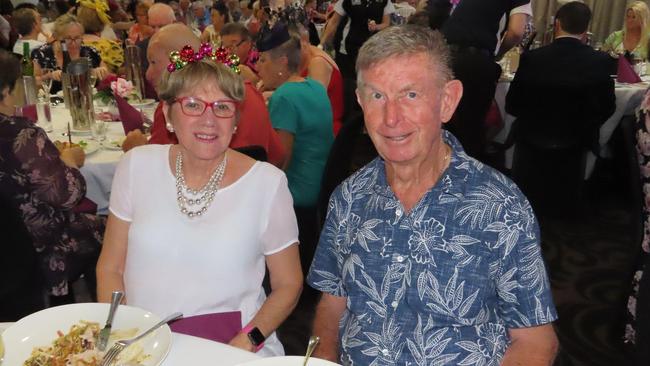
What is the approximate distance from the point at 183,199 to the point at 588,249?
10.1ft

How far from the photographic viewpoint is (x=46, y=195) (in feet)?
7.80

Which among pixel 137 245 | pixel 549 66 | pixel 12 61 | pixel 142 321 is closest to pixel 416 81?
pixel 142 321

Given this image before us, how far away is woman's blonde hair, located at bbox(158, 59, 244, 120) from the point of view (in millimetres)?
1831

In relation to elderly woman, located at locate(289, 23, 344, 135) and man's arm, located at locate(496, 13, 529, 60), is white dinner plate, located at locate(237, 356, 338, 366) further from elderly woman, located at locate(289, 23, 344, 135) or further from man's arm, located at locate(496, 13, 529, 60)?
man's arm, located at locate(496, 13, 529, 60)

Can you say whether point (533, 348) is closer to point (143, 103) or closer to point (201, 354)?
point (201, 354)

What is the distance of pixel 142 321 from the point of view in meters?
1.38

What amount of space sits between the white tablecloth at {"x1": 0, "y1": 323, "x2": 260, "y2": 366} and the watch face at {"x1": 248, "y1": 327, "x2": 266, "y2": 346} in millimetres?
349

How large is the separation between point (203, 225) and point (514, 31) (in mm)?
4028

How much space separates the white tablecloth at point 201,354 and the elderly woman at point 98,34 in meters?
4.04

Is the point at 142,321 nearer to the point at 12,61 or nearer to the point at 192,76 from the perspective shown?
the point at 192,76

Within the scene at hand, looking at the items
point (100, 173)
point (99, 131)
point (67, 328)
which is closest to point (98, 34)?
point (99, 131)

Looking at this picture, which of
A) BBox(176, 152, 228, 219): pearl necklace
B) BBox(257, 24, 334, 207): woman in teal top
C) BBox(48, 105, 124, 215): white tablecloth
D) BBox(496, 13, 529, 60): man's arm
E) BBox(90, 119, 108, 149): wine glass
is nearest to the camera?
BBox(176, 152, 228, 219): pearl necklace

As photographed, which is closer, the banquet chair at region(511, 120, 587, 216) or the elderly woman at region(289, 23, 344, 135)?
the elderly woman at region(289, 23, 344, 135)

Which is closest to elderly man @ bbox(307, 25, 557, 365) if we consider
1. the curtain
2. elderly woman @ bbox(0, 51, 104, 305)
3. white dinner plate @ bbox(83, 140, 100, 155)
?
elderly woman @ bbox(0, 51, 104, 305)
